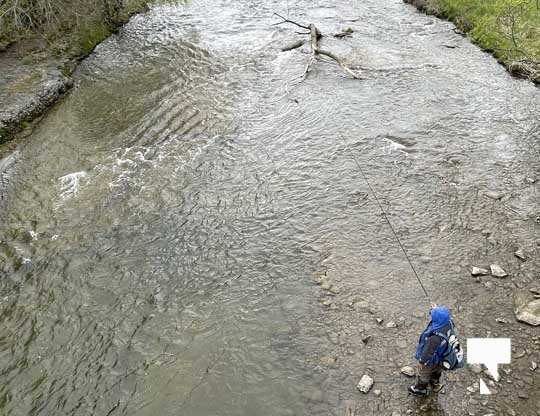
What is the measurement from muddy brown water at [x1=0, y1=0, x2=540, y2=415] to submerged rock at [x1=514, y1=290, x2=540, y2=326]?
0.55ft

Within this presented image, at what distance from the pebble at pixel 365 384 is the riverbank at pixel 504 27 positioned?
497 inches

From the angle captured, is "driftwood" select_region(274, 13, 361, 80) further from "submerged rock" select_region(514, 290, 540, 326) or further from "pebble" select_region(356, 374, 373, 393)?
"pebble" select_region(356, 374, 373, 393)

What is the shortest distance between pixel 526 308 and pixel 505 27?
44.3ft

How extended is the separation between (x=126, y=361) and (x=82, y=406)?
0.98 meters

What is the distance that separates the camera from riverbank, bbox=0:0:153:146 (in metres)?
16.1

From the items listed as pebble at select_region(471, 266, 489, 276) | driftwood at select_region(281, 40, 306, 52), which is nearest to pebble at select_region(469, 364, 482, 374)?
pebble at select_region(471, 266, 489, 276)

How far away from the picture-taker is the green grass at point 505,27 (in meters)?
16.1

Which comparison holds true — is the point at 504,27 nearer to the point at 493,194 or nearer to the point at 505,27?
the point at 505,27

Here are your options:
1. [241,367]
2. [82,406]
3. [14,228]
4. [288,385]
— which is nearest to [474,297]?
[288,385]

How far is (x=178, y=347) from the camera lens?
336 inches

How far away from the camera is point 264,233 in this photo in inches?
427

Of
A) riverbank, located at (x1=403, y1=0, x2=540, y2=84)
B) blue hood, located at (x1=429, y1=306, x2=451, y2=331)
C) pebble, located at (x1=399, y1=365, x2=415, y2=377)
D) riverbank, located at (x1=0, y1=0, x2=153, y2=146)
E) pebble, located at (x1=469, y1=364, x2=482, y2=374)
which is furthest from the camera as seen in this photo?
riverbank, located at (x1=0, y1=0, x2=153, y2=146)

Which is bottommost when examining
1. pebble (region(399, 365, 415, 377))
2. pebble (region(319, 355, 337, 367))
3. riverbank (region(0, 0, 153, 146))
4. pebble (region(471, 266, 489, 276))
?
pebble (region(319, 355, 337, 367))

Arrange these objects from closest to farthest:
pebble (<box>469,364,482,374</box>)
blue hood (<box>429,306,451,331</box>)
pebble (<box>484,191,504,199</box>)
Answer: blue hood (<box>429,306,451,331</box>) < pebble (<box>469,364,482,374</box>) < pebble (<box>484,191,504,199</box>)
